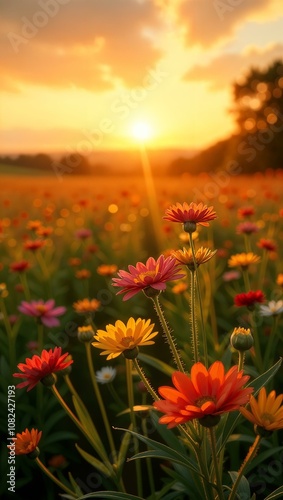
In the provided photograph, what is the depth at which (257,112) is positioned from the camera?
68.4ft

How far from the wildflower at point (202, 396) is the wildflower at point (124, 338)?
19cm

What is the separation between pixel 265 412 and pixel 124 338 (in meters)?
0.28

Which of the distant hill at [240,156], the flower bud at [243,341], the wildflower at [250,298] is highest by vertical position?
the distant hill at [240,156]

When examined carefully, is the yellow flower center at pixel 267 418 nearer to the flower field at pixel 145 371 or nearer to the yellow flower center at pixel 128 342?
the flower field at pixel 145 371

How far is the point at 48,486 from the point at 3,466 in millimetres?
166

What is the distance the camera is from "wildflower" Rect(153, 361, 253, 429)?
67 centimetres

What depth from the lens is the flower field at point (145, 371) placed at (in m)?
0.87

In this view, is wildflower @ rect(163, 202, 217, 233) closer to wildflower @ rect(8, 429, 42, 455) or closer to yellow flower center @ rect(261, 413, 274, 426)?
yellow flower center @ rect(261, 413, 274, 426)

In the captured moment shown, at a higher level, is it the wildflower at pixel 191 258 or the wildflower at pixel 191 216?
the wildflower at pixel 191 216

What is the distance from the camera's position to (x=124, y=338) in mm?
933

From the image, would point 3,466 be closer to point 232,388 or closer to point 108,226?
point 232,388

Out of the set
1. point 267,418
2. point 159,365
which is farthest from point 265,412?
point 159,365

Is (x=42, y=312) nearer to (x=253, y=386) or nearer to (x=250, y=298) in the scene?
(x=250, y=298)

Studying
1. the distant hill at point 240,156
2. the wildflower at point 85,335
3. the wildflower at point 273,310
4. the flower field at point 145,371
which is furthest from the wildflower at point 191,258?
the distant hill at point 240,156
